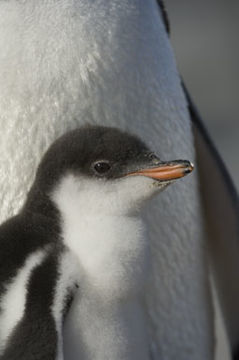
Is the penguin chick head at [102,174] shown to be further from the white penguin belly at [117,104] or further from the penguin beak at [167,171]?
the white penguin belly at [117,104]

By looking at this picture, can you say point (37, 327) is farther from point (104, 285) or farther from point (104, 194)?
point (104, 194)

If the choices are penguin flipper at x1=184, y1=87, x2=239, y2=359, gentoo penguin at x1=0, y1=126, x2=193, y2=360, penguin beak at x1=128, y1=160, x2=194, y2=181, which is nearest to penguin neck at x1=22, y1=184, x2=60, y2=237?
gentoo penguin at x1=0, y1=126, x2=193, y2=360

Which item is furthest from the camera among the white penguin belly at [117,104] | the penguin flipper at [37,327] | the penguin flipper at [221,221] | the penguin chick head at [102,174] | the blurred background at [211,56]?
the blurred background at [211,56]

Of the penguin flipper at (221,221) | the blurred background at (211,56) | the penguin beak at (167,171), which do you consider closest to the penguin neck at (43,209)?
the penguin beak at (167,171)

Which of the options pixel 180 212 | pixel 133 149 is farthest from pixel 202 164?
pixel 133 149

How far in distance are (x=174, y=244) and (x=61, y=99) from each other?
410mm

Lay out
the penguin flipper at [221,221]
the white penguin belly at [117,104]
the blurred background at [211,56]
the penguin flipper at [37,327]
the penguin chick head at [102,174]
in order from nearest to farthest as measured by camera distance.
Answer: the penguin flipper at [37,327] → the penguin chick head at [102,174] → the white penguin belly at [117,104] → the penguin flipper at [221,221] → the blurred background at [211,56]

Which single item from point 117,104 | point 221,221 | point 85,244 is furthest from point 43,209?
point 221,221

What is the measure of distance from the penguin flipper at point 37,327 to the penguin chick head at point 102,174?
131 mm

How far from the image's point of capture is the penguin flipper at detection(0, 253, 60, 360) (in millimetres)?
1558

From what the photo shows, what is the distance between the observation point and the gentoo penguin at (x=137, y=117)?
73.0 inches

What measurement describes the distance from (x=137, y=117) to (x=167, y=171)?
344mm

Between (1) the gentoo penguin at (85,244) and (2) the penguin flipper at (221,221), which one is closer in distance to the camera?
(1) the gentoo penguin at (85,244)

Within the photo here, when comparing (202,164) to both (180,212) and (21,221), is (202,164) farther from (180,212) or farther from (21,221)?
(21,221)
